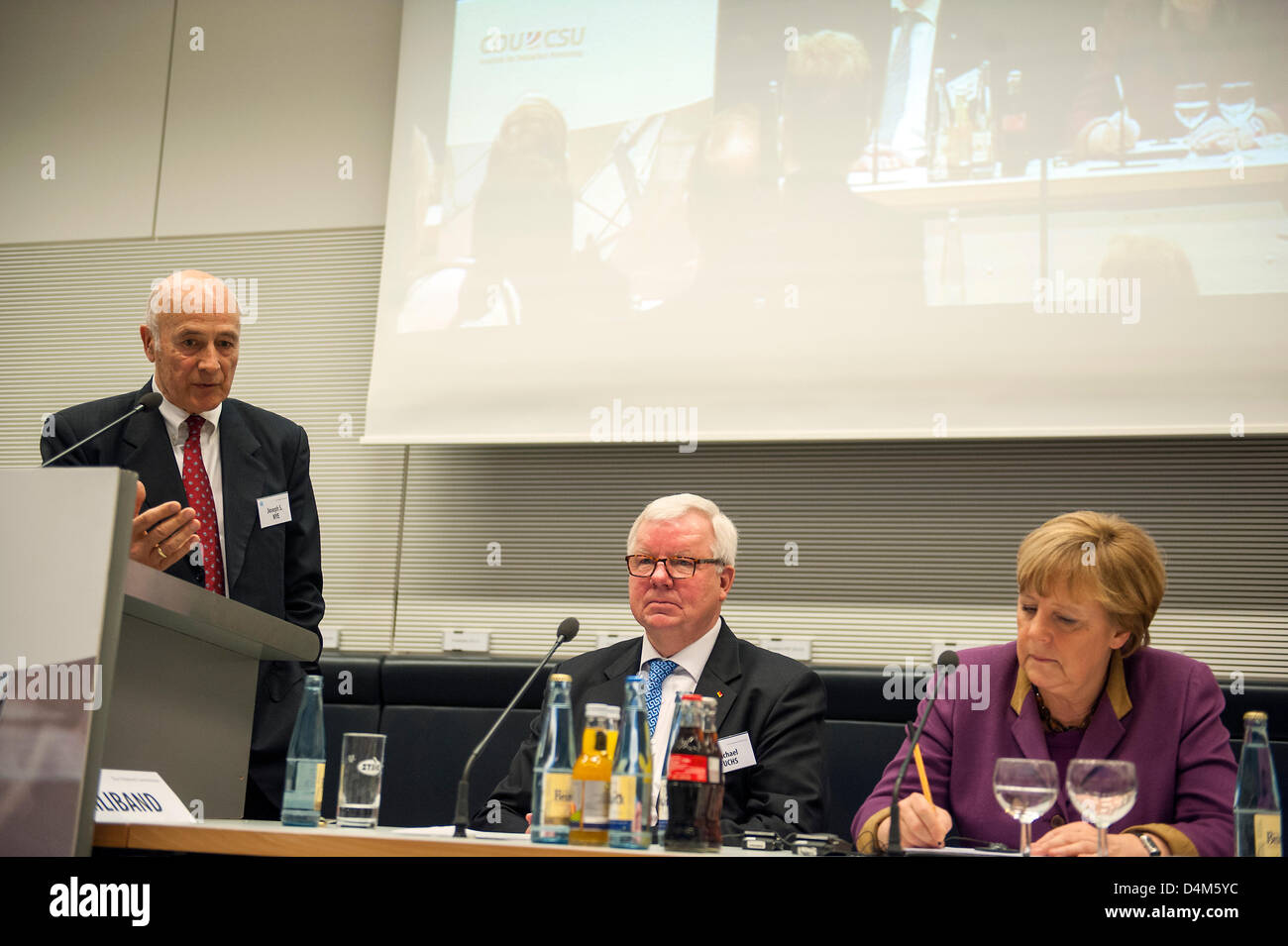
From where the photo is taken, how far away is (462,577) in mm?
4352

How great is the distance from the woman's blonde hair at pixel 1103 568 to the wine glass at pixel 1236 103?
1936 millimetres

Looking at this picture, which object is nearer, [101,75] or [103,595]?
[103,595]

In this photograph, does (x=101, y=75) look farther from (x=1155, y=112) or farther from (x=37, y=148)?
(x=1155, y=112)

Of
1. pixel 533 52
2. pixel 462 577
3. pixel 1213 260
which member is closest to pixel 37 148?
pixel 533 52

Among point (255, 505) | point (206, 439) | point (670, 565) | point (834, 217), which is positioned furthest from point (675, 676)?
point (834, 217)

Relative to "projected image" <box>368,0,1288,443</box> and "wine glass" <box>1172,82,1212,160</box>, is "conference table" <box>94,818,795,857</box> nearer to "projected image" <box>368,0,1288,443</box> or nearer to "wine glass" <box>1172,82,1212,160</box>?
"projected image" <box>368,0,1288,443</box>

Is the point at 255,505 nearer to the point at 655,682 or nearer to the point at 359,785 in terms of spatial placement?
the point at 655,682

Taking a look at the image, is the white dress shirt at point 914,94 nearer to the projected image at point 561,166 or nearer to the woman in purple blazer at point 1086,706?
the projected image at point 561,166

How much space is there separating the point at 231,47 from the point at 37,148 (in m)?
0.93

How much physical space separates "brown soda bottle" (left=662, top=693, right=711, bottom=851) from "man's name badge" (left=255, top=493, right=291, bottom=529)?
1.43 metres

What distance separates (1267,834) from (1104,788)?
0.87ft

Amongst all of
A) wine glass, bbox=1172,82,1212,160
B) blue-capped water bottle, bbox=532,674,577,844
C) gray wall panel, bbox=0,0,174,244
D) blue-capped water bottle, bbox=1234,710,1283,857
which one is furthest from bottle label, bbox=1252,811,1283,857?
gray wall panel, bbox=0,0,174,244

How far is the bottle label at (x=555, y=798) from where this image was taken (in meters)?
1.64

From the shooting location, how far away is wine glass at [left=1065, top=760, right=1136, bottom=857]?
1.71 meters
